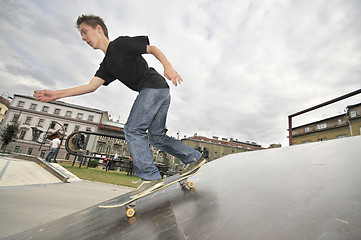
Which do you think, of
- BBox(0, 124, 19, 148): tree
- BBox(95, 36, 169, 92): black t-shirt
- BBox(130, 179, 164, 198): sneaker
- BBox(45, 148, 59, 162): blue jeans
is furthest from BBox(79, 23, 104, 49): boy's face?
BBox(0, 124, 19, 148): tree

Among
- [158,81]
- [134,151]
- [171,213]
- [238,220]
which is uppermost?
A: [158,81]

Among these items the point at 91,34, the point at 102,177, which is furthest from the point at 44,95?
the point at 102,177

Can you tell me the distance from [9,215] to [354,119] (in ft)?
94.9

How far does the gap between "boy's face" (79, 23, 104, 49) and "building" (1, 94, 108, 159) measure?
40140mm

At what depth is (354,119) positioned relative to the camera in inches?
776

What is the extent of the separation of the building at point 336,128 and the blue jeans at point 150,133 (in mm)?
19078

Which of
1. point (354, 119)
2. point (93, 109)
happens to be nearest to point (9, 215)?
point (354, 119)

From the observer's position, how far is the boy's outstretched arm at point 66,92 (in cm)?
195

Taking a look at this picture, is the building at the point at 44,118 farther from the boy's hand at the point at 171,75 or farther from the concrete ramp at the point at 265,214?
the concrete ramp at the point at 265,214

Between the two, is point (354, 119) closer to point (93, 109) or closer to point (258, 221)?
point (258, 221)

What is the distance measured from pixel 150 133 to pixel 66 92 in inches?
46.3

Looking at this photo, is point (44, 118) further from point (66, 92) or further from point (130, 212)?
point (130, 212)

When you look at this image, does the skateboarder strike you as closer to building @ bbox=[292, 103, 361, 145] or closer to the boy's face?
the boy's face

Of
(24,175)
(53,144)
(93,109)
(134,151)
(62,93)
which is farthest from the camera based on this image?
(93,109)
